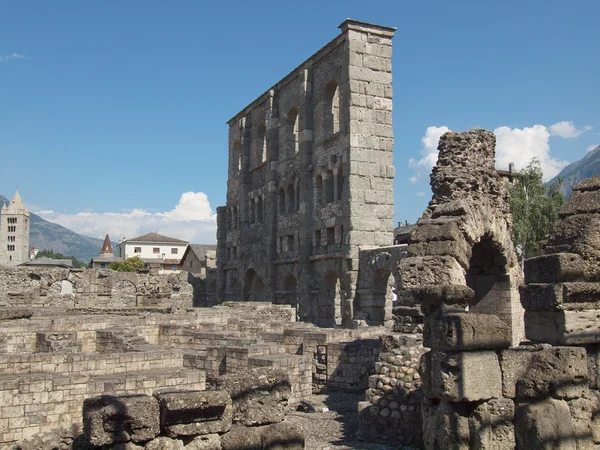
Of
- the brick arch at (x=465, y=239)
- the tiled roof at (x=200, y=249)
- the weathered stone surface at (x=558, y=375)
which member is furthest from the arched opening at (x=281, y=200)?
the tiled roof at (x=200, y=249)

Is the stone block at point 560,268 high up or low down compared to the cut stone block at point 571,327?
up

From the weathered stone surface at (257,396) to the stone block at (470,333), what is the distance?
171cm

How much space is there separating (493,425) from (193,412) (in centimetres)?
298

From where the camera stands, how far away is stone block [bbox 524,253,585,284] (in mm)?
6973

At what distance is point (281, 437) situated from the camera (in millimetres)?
5730

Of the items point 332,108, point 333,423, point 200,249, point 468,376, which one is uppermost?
point 332,108

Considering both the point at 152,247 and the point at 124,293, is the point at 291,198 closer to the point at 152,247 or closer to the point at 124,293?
the point at 124,293

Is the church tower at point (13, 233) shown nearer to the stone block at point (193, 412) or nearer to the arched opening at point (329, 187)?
the arched opening at point (329, 187)

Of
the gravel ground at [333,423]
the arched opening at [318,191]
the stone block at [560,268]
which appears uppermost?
the arched opening at [318,191]

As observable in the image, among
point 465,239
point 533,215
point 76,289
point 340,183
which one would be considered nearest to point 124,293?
point 76,289

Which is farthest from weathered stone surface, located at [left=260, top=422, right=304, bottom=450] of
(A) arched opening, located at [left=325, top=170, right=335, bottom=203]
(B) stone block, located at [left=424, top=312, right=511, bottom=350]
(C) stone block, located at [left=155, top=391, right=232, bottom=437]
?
(A) arched opening, located at [left=325, top=170, right=335, bottom=203]

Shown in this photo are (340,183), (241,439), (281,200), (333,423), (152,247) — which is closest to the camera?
(241,439)

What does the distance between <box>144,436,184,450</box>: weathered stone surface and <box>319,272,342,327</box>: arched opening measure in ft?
66.9

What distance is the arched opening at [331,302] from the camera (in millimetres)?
25984
